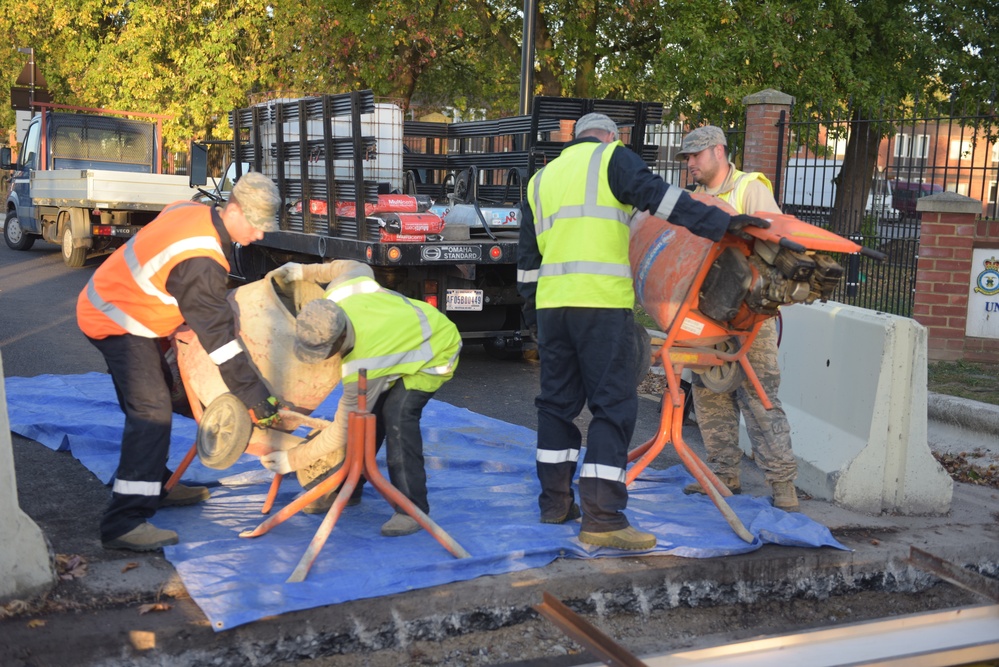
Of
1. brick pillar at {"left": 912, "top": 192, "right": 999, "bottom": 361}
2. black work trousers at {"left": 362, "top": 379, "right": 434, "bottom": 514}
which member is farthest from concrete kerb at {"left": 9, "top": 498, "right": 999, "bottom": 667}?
brick pillar at {"left": 912, "top": 192, "right": 999, "bottom": 361}

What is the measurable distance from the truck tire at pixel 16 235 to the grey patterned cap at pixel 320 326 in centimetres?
1741

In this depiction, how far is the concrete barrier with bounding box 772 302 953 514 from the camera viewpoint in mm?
5414

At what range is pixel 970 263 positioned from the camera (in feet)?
30.6

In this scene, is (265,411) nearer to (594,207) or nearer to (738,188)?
(594,207)

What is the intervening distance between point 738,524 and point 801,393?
172cm

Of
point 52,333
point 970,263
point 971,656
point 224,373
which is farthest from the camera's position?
point 52,333

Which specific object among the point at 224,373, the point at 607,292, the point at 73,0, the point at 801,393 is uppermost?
the point at 73,0

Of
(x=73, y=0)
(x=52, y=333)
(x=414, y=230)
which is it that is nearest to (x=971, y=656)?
(x=414, y=230)

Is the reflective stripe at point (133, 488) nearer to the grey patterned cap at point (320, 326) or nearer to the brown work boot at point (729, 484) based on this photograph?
the grey patterned cap at point (320, 326)

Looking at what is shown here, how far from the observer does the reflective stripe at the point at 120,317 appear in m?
4.53

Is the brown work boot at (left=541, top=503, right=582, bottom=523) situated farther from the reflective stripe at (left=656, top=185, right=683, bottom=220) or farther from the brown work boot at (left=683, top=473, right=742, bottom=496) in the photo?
the reflective stripe at (left=656, top=185, right=683, bottom=220)

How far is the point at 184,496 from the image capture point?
5.21 m

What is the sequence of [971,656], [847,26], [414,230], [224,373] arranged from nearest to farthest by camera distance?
[971,656] < [224,373] < [414,230] < [847,26]

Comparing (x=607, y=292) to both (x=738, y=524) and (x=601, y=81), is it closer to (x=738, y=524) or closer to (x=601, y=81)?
(x=738, y=524)
